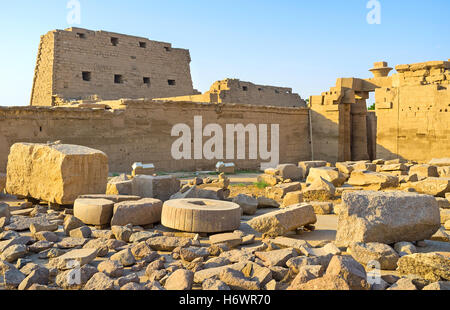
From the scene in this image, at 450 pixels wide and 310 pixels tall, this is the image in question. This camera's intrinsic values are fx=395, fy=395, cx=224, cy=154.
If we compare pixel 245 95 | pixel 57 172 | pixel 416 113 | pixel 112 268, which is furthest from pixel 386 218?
pixel 245 95

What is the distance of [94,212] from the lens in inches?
209

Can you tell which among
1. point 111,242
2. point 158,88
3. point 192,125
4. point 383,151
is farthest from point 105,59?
point 111,242

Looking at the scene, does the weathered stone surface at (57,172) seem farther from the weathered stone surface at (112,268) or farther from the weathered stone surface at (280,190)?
the weathered stone surface at (280,190)

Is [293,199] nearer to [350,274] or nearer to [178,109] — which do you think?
[350,274]

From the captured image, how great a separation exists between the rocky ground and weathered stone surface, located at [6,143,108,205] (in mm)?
333

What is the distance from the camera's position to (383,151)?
1329 centimetres

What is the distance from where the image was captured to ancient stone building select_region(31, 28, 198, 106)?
1806cm

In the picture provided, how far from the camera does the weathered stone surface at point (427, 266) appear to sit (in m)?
3.16

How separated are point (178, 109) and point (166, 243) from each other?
8.62m

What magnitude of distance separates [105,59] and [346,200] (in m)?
17.6

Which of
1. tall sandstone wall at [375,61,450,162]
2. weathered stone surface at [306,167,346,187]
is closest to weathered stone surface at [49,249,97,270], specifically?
weathered stone surface at [306,167,346,187]

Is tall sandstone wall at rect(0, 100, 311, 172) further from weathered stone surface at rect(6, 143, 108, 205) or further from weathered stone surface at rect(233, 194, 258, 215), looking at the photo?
weathered stone surface at rect(233, 194, 258, 215)

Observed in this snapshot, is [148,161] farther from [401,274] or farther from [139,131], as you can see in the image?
[401,274]
